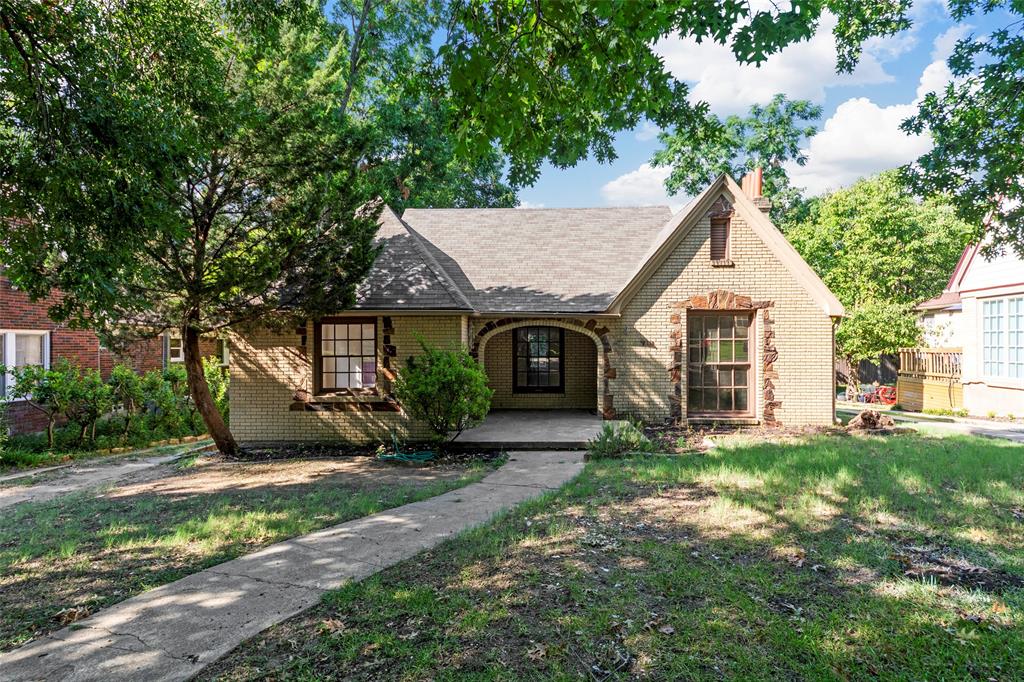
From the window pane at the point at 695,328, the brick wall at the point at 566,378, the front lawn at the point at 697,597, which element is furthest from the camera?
the brick wall at the point at 566,378

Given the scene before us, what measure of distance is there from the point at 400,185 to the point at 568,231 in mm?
8124

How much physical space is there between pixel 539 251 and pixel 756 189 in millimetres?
6033

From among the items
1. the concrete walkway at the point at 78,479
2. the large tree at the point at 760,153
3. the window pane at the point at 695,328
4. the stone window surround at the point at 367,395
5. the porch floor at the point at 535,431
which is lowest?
the concrete walkway at the point at 78,479

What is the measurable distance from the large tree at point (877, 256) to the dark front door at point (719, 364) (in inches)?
383

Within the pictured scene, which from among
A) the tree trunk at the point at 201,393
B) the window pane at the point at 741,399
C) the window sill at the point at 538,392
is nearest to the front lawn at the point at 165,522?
the tree trunk at the point at 201,393

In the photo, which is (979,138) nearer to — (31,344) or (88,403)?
(88,403)

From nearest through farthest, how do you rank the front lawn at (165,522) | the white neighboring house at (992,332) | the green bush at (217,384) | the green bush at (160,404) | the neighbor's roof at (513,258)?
the front lawn at (165,522), the neighbor's roof at (513,258), the green bush at (160,404), the green bush at (217,384), the white neighboring house at (992,332)

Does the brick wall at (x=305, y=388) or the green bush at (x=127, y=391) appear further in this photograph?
the green bush at (x=127, y=391)

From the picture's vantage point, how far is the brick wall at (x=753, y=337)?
12789mm

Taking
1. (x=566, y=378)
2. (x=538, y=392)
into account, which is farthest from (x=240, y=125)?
(x=566, y=378)

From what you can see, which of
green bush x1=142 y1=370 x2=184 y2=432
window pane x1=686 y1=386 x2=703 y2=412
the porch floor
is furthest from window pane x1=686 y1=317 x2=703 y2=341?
green bush x1=142 y1=370 x2=184 y2=432

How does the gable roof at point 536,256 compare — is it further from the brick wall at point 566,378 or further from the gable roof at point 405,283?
the brick wall at point 566,378

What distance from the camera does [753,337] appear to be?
1309cm

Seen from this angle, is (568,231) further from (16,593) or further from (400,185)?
(16,593)
